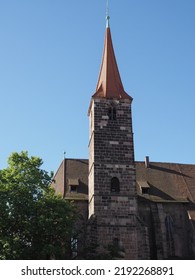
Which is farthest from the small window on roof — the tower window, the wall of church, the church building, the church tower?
the tower window

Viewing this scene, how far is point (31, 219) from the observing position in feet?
69.7

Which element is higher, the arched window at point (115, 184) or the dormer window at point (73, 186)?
the dormer window at point (73, 186)

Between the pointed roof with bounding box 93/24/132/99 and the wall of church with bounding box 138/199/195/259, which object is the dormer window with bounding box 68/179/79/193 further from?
the pointed roof with bounding box 93/24/132/99

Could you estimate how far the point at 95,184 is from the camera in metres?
25.3

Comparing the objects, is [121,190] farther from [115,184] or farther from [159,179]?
[159,179]

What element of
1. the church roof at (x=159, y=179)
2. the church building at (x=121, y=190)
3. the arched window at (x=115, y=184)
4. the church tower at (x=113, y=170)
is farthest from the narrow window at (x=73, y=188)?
the arched window at (x=115, y=184)

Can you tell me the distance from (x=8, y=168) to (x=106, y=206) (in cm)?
593

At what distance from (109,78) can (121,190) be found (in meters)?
7.95

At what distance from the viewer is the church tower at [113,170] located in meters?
24.4

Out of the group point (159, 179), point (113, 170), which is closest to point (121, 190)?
point (113, 170)

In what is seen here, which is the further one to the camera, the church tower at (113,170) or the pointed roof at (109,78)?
the pointed roof at (109,78)

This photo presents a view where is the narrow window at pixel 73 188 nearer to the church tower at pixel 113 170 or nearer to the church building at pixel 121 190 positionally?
the church building at pixel 121 190
